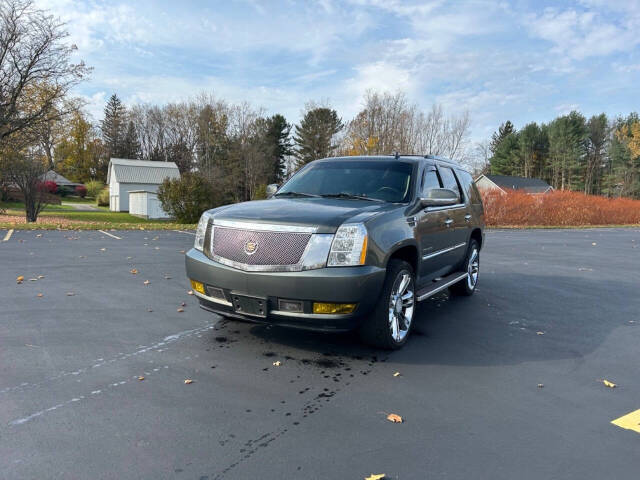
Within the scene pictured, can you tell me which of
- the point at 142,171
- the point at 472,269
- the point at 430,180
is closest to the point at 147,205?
the point at 142,171

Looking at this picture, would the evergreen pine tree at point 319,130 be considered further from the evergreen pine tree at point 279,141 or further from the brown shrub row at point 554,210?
the brown shrub row at point 554,210

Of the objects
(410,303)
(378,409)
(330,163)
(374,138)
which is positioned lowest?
(378,409)

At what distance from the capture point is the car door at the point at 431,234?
192 inches

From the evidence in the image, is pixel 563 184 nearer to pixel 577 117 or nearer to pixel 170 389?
pixel 577 117

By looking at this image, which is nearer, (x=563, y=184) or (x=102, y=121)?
(x=563, y=184)

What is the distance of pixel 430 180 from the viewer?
5496 millimetres

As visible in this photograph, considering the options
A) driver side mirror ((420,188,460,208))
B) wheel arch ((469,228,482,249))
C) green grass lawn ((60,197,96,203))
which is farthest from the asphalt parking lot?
green grass lawn ((60,197,96,203))

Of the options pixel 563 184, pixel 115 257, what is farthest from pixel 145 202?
pixel 563 184

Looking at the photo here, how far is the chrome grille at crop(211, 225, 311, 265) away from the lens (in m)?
3.77

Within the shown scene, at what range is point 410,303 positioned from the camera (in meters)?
4.55

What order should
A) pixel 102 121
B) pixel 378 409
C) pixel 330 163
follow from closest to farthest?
pixel 378 409, pixel 330 163, pixel 102 121

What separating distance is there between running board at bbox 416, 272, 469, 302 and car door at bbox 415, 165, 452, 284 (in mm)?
94

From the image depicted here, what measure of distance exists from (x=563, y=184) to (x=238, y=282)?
73.1 metres

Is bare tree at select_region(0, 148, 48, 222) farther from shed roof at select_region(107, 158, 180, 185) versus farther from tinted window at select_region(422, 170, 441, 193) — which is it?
tinted window at select_region(422, 170, 441, 193)
